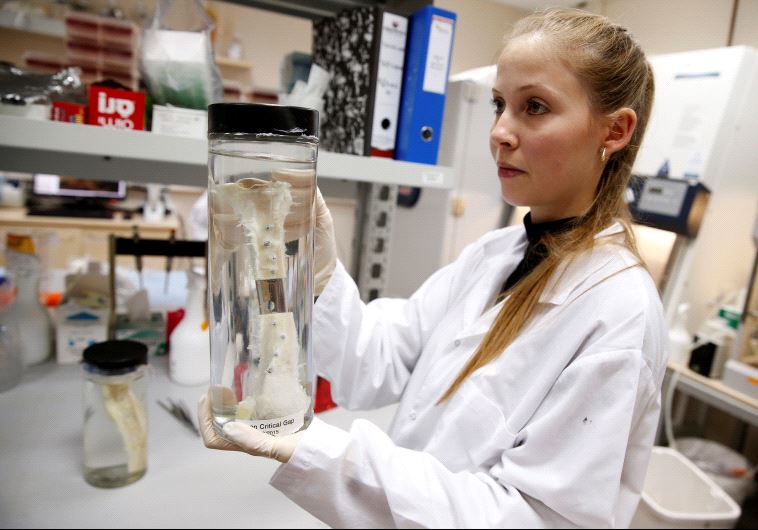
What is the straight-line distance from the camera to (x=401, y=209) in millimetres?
1575

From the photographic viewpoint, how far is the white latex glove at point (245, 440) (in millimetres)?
421

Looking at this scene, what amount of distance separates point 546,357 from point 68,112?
91cm

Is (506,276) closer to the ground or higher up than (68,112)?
closer to the ground

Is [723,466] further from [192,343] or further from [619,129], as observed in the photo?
[192,343]

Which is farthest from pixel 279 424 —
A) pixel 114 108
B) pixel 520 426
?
pixel 114 108

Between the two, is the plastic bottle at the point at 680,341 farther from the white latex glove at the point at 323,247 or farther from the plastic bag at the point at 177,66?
the plastic bag at the point at 177,66

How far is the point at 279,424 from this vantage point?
42 centimetres

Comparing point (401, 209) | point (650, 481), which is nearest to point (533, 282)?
point (401, 209)

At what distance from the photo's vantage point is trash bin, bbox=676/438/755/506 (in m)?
1.86

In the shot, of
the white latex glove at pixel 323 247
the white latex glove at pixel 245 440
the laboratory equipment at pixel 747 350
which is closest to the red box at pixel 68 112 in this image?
the white latex glove at pixel 323 247

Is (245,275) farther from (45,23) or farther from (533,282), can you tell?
(45,23)

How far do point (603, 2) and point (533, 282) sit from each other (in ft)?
1.59

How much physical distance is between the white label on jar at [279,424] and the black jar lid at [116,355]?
0.46 m

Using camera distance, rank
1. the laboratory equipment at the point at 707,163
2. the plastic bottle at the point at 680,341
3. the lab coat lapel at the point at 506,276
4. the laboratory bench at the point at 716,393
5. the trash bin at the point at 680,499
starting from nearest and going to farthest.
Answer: the lab coat lapel at the point at 506,276 < the trash bin at the point at 680,499 < the laboratory bench at the point at 716,393 < the laboratory equipment at the point at 707,163 < the plastic bottle at the point at 680,341
